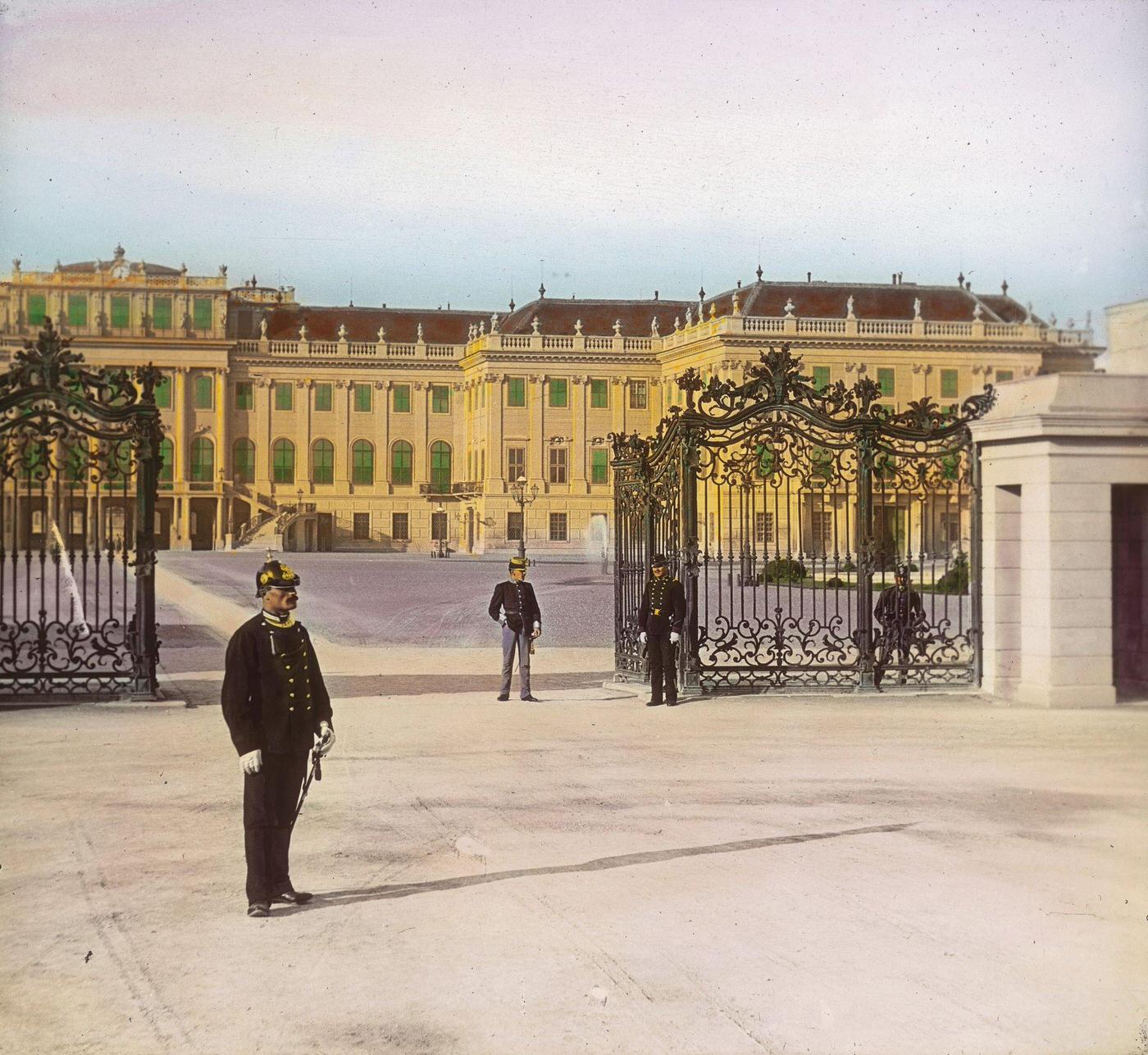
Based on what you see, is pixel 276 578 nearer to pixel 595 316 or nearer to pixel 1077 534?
pixel 1077 534

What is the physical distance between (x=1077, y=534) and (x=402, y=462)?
4808 centimetres

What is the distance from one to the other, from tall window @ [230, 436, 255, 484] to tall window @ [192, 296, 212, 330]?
5.53 m

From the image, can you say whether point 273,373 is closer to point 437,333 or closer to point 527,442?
point 437,333

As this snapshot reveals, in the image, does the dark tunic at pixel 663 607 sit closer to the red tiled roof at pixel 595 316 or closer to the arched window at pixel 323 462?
the red tiled roof at pixel 595 316

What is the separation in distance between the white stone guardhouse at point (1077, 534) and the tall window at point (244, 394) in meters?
59.4

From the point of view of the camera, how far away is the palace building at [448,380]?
48.2 m

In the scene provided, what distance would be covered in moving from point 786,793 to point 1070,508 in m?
5.64

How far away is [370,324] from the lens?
72.8 meters

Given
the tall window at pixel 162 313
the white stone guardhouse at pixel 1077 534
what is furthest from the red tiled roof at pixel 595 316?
the white stone guardhouse at pixel 1077 534

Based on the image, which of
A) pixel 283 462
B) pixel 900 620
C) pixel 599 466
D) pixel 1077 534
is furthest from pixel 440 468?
pixel 1077 534

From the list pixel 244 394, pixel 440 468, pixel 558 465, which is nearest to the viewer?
pixel 558 465

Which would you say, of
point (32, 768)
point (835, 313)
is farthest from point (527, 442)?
point (32, 768)


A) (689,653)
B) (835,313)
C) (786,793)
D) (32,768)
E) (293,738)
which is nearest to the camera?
(293,738)

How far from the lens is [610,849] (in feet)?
26.2
